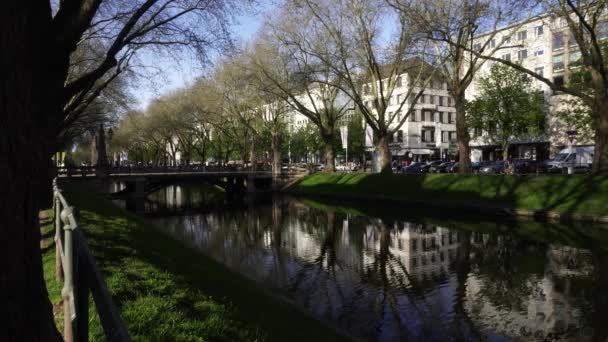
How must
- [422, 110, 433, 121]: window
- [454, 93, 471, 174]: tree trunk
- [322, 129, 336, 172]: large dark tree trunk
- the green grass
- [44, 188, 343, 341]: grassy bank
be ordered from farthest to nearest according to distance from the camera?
[422, 110, 433, 121]: window, [322, 129, 336, 172]: large dark tree trunk, [454, 93, 471, 174]: tree trunk, the green grass, [44, 188, 343, 341]: grassy bank

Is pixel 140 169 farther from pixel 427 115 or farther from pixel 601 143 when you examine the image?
pixel 427 115

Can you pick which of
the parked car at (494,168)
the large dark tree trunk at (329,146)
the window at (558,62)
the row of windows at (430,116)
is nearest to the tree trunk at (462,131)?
the parked car at (494,168)

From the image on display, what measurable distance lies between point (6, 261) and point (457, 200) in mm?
27381

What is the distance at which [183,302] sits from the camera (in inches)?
257

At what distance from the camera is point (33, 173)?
2988 millimetres

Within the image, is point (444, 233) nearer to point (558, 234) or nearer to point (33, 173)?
point (558, 234)

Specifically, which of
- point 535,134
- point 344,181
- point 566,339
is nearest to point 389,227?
point 566,339

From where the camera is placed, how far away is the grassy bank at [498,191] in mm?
21516

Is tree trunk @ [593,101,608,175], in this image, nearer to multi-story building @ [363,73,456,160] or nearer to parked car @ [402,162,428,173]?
parked car @ [402,162,428,173]

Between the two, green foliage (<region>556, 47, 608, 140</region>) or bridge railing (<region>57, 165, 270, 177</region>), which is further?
green foliage (<region>556, 47, 608, 140</region>)

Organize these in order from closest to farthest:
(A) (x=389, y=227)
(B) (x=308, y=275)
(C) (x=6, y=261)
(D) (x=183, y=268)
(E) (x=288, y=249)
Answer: (C) (x=6, y=261) → (D) (x=183, y=268) → (B) (x=308, y=275) → (E) (x=288, y=249) → (A) (x=389, y=227)

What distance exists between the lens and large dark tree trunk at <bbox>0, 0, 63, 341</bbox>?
8.78ft

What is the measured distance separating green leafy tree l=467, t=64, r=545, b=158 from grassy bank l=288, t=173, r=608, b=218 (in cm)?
2005

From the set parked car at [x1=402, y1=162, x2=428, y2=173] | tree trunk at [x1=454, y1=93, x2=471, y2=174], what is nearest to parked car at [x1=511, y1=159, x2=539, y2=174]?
parked car at [x1=402, y1=162, x2=428, y2=173]
